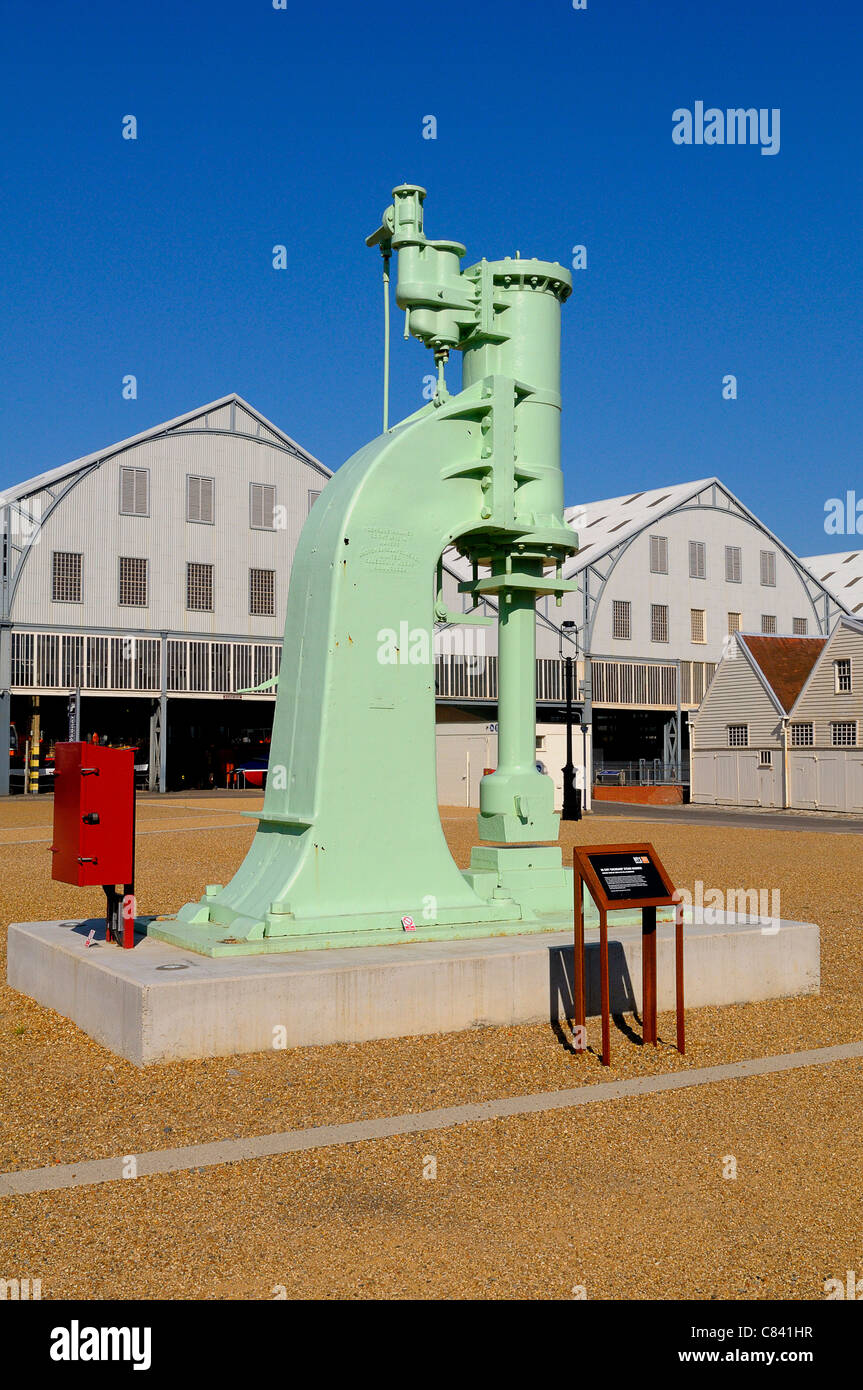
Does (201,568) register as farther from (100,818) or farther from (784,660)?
(100,818)

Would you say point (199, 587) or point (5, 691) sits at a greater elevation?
point (199, 587)

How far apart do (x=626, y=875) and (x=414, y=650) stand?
6.85 feet

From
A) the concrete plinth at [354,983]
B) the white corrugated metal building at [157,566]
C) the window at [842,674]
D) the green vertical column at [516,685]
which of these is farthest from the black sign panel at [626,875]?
the white corrugated metal building at [157,566]

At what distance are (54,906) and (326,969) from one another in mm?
7116

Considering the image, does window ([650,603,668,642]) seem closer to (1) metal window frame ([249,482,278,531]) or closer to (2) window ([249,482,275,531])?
(1) metal window frame ([249,482,278,531])

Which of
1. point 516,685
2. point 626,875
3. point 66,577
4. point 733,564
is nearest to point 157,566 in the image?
point 66,577

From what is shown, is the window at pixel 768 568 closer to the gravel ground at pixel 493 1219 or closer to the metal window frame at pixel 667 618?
the metal window frame at pixel 667 618

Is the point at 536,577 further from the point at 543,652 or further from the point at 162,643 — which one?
the point at 543,652

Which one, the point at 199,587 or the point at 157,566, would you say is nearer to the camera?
the point at 157,566

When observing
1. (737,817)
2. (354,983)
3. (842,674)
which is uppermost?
(842,674)

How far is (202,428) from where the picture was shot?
1913 inches

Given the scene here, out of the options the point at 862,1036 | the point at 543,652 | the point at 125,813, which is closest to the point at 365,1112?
the point at 125,813

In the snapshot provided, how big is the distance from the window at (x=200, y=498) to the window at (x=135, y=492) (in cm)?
164

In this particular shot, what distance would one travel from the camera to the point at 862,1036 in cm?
769
